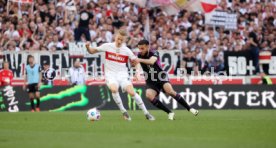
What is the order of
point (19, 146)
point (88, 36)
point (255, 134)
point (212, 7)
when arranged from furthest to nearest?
point (212, 7) < point (88, 36) < point (255, 134) < point (19, 146)

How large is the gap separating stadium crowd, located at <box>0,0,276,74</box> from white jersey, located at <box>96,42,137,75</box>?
31.6 feet

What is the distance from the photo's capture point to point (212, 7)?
3431 cm

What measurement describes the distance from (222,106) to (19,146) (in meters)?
18.4

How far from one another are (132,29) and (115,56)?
39.8 ft

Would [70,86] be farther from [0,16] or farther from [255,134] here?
[255,134]

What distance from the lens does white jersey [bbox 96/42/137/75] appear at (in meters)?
21.7

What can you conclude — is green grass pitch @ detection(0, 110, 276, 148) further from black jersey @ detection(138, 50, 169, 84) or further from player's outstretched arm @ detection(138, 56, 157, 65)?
black jersey @ detection(138, 50, 169, 84)

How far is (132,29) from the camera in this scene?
3384 centimetres

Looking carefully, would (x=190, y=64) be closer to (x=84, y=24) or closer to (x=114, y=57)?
(x=84, y=24)

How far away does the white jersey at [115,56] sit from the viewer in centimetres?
2173

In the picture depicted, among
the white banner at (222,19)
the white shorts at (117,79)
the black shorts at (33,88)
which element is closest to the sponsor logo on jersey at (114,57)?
the white shorts at (117,79)

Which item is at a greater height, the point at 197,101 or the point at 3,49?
the point at 3,49

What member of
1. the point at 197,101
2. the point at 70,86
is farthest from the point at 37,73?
the point at 197,101

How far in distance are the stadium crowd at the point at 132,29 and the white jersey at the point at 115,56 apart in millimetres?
9625
